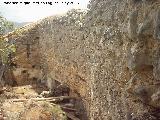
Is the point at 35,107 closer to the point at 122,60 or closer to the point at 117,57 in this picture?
the point at 117,57

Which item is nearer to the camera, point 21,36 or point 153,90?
point 153,90

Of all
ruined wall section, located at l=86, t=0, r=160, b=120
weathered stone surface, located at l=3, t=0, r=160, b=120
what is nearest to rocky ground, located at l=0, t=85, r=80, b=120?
weathered stone surface, located at l=3, t=0, r=160, b=120

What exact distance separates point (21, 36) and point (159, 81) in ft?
59.4

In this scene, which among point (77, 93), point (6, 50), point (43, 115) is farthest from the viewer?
point (77, 93)

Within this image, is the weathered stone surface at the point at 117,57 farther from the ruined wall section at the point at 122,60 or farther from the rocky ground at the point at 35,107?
the rocky ground at the point at 35,107

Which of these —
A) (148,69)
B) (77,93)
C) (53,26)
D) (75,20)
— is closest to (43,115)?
(77,93)

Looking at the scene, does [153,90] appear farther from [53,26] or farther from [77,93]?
[53,26]

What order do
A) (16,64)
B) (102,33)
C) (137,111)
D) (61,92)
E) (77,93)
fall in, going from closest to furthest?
(137,111) → (102,33) → (77,93) → (61,92) → (16,64)

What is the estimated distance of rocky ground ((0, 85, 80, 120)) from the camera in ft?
46.2

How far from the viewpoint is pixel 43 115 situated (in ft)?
46.0

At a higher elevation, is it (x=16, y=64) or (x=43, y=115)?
(x=16, y=64)

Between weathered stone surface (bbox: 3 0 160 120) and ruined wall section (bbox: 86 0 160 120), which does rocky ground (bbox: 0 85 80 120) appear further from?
ruined wall section (bbox: 86 0 160 120)

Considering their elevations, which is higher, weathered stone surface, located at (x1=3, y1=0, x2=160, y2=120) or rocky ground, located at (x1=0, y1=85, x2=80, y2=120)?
weathered stone surface, located at (x1=3, y1=0, x2=160, y2=120)

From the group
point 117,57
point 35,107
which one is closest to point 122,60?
point 117,57
